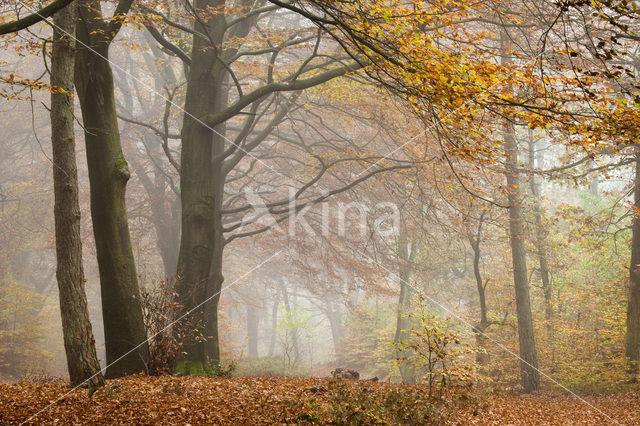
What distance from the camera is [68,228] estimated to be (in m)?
5.99

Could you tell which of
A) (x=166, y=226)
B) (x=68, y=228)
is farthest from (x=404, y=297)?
(x=68, y=228)

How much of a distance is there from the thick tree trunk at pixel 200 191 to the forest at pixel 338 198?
4cm

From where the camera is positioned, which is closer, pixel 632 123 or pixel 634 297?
pixel 632 123

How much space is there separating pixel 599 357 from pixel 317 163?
365 inches

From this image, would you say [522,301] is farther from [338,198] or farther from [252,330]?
[252,330]

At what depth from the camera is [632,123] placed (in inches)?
Result: 221

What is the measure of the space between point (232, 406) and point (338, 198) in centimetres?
1064

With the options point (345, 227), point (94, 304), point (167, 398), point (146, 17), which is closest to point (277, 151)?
point (345, 227)

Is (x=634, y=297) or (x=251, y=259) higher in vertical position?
(x=251, y=259)

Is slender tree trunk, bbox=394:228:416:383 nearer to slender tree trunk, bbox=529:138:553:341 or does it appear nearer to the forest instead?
the forest

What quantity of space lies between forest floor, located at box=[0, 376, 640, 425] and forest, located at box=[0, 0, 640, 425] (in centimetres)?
4

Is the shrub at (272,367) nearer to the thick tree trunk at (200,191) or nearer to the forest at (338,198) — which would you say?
the forest at (338,198)

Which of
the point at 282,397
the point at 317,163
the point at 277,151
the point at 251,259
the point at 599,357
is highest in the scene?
the point at 277,151

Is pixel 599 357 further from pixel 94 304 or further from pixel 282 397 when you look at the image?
pixel 94 304
